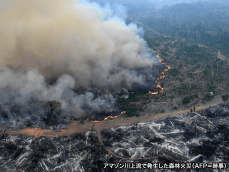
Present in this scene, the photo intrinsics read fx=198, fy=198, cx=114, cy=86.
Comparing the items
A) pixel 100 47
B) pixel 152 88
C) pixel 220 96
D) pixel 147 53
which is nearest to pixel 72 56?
pixel 100 47

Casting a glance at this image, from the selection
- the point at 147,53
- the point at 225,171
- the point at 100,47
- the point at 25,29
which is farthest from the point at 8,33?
the point at 225,171

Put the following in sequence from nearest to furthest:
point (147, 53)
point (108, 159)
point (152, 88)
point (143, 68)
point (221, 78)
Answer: point (108, 159) < point (152, 88) < point (221, 78) < point (143, 68) < point (147, 53)

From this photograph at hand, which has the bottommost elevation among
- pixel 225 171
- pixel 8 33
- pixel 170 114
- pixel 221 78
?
pixel 225 171

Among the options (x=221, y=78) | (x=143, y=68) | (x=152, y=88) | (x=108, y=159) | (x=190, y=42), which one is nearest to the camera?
(x=108, y=159)

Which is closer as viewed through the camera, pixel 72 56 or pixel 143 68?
pixel 72 56

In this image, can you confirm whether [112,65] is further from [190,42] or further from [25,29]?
[190,42]

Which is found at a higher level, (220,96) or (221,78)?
(221,78)
